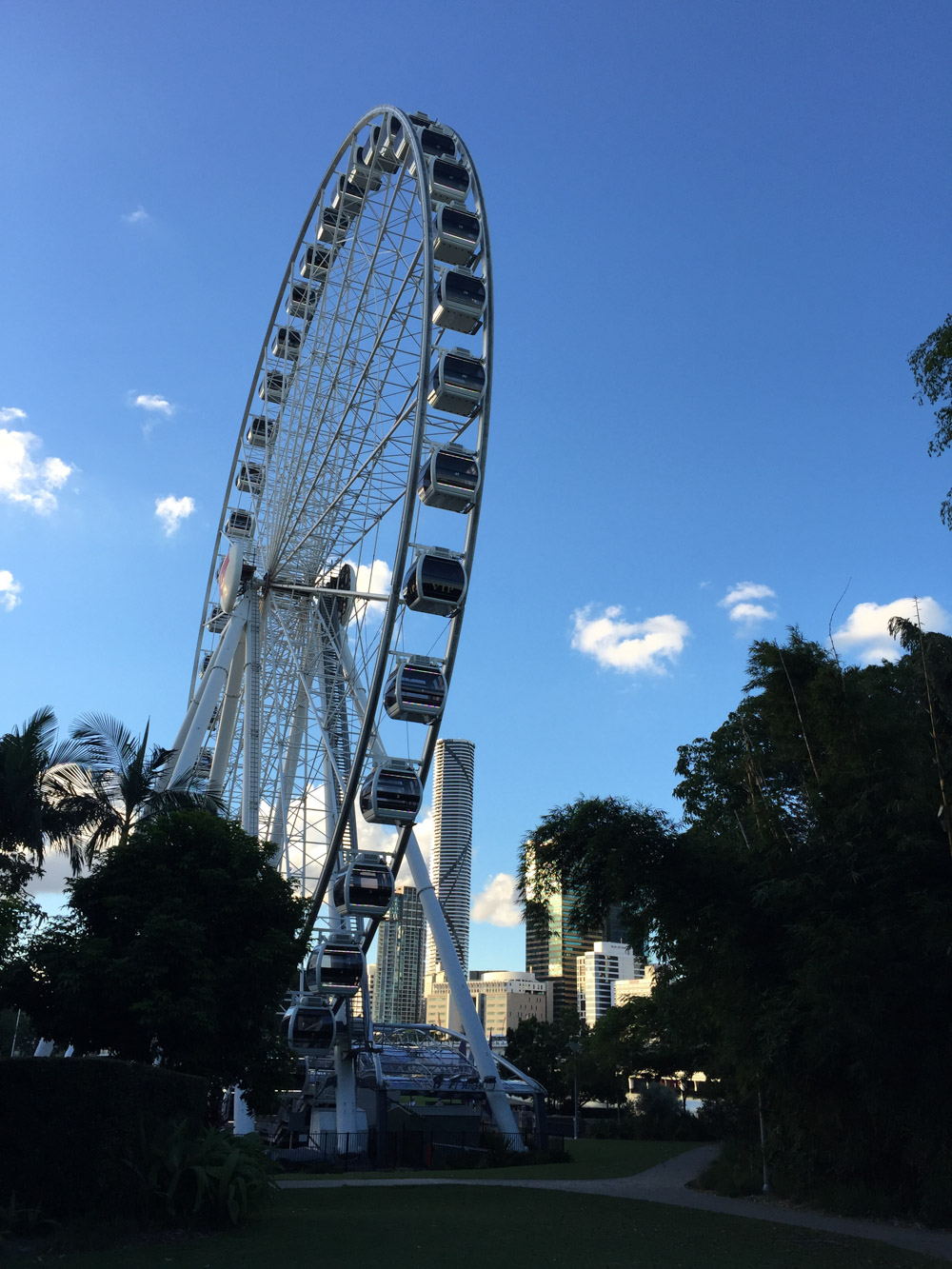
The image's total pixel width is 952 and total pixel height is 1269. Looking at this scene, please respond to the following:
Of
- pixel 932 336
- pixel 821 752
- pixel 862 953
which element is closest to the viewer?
pixel 932 336

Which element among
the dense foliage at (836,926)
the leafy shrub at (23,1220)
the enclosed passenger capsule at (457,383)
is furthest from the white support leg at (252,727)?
the leafy shrub at (23,1220)

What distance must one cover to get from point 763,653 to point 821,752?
248 centimetres

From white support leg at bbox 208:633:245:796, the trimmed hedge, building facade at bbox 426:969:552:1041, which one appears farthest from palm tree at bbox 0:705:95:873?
building facade at bbox 426:969:552:1041

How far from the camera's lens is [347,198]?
30.1 m

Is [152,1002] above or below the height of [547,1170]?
above

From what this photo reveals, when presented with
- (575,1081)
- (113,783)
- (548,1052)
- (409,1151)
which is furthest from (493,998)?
(113,783)

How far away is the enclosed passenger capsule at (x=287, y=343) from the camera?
33.9 m

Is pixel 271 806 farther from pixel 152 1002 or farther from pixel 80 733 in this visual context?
pixel 152 1002

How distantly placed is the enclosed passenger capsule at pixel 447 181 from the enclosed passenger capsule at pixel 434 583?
8557mm

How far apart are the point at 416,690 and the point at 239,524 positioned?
14127 millimetres

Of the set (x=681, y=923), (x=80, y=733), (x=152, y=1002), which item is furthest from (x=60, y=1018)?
(x=681, y=923)

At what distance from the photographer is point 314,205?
1239 inches

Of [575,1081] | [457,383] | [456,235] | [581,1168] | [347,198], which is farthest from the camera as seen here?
[575,1081]

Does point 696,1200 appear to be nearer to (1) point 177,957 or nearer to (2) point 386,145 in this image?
(1) point 177,957
